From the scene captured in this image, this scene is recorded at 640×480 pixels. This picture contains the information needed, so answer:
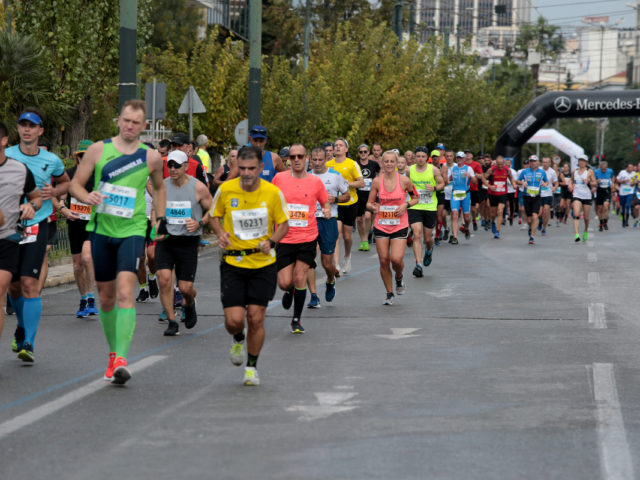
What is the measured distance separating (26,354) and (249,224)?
2032mm

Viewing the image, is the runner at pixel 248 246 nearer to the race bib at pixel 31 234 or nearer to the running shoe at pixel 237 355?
the running shoe at pixel 237 355

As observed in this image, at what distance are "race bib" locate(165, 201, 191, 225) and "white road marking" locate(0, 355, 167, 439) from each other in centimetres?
220

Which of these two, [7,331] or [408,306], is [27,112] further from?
[408,306]

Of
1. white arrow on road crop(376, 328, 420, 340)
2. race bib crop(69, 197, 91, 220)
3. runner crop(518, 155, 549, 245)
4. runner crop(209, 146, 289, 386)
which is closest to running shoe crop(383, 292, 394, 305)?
white arrow on road crop(376, 328, 420, 340)

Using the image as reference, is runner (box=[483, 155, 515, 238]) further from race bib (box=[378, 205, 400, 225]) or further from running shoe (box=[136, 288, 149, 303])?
running shoe (box=[136, 288, 149, 303])

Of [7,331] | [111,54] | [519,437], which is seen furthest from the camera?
[111,54]

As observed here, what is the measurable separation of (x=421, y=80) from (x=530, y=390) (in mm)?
39258

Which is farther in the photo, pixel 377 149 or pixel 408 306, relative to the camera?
pixel 377 149

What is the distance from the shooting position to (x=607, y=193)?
A: 33969 millimetres

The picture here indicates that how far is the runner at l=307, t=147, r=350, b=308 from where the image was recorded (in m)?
13.0

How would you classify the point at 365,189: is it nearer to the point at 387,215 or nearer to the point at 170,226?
the point at 387,215

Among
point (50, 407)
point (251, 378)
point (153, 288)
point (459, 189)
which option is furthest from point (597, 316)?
point (459, 189)

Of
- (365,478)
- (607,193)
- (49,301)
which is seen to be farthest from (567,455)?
(607,193)

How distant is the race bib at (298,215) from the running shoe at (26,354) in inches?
119
